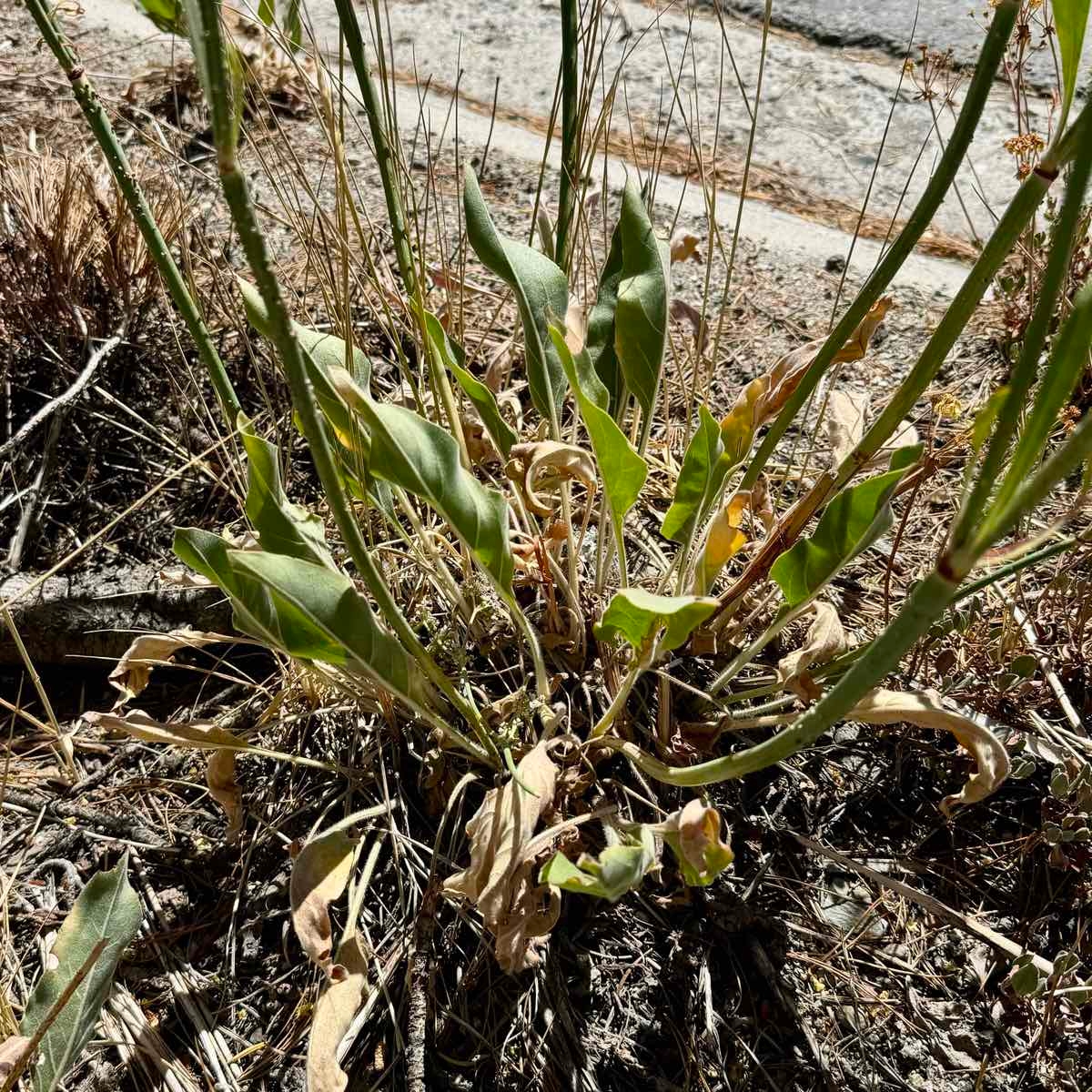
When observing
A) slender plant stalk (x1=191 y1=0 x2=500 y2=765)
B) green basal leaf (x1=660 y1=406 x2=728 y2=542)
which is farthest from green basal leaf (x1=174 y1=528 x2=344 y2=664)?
green basal leaf (x1=660 y1=406 x2=728 y2=542)

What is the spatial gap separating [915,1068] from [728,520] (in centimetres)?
53

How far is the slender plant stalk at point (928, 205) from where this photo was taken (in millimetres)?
678

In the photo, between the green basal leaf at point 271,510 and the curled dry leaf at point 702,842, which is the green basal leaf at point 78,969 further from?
the curled dry leaf at point 702,842

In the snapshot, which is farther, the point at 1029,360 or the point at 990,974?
the point at 990,974

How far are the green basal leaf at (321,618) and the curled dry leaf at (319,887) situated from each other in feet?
0.48

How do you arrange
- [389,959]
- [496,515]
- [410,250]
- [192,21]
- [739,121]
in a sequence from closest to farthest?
[192,21] < [496,515] < [389,959] < [410,250] < [739,121]

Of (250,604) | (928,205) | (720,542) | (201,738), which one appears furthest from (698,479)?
(201,738)

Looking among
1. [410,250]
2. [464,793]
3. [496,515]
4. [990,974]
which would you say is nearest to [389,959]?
[464,793]

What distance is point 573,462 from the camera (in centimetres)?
92

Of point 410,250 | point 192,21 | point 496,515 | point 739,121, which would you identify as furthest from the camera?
point 739,121

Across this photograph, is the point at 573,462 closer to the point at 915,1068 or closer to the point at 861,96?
the point at 915,1068

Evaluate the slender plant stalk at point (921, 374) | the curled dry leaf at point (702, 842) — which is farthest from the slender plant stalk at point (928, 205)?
the curled dry leaf at point (702, 842)

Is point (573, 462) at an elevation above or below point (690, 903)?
above

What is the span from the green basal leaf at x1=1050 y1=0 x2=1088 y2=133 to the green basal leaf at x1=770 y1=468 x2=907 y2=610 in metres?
0.29
